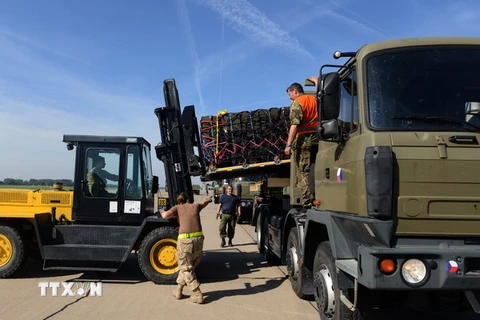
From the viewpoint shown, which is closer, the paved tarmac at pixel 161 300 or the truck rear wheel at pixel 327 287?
the truck rear wheel at pixel 327 287

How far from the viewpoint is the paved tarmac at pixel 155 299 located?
5.35 m

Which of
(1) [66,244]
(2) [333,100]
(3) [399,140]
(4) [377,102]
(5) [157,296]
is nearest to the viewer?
(3) [399,140]

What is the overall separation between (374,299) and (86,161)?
18.4ft

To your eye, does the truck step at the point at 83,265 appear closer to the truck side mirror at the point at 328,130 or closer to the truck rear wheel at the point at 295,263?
the truck rear wheel at the point at 295,263

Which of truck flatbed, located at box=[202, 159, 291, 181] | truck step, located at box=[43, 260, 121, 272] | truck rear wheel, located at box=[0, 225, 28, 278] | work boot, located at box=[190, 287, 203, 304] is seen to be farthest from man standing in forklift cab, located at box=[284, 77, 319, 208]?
truck rear wheel, located at box=[0, 225, 28, 278]

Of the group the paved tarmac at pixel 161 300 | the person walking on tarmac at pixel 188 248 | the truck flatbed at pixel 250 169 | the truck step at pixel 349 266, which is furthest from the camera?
the truck flatbed at pixel 250 169

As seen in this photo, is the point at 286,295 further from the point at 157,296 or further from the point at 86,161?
the point at 86,161

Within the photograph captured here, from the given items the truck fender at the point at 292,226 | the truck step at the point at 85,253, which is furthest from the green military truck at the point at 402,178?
the truck step at the point at 85,253

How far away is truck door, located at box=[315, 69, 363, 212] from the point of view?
12.4 ft

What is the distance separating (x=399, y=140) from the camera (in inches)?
Result: 134

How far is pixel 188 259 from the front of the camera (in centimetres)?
607

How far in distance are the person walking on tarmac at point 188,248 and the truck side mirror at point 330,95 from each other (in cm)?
296

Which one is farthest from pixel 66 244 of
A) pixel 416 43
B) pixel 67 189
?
pixel 416 43

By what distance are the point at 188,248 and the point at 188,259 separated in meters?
0.17
